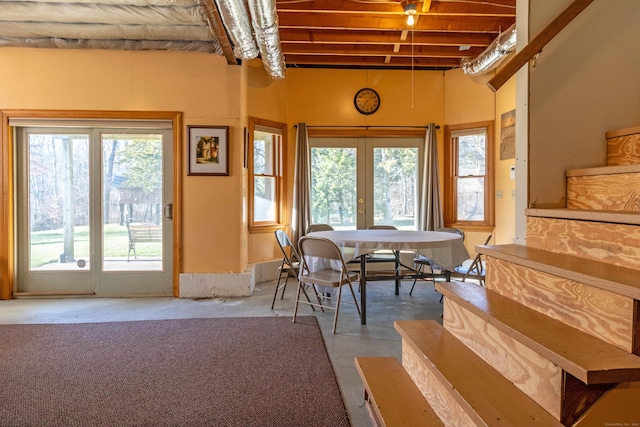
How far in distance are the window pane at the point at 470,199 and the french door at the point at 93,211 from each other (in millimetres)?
4047

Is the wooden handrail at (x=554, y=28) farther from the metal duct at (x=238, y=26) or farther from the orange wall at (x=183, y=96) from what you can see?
the orange wall at (x=183, y=96)

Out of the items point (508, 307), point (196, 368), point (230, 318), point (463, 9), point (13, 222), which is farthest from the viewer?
point (13, 222)

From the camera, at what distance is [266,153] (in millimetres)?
5668

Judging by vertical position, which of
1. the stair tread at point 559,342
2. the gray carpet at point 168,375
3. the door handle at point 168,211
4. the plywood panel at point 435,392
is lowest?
the gray carpet at point 168,375

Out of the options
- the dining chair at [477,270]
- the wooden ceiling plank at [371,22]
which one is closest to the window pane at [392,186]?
the dining chair at [477,270]

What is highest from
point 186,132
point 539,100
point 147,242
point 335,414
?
point 186,132

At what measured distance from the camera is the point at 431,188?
5727mm

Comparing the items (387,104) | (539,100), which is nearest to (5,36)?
(387,104)

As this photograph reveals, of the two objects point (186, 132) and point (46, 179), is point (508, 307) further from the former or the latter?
point (46, 179)

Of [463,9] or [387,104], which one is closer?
[463,9]

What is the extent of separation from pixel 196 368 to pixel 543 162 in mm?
2423

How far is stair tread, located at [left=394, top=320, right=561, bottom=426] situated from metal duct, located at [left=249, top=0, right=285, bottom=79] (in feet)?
9.10

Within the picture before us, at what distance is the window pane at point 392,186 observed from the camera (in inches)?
236

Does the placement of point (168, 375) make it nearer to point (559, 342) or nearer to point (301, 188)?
point (559, 342)
